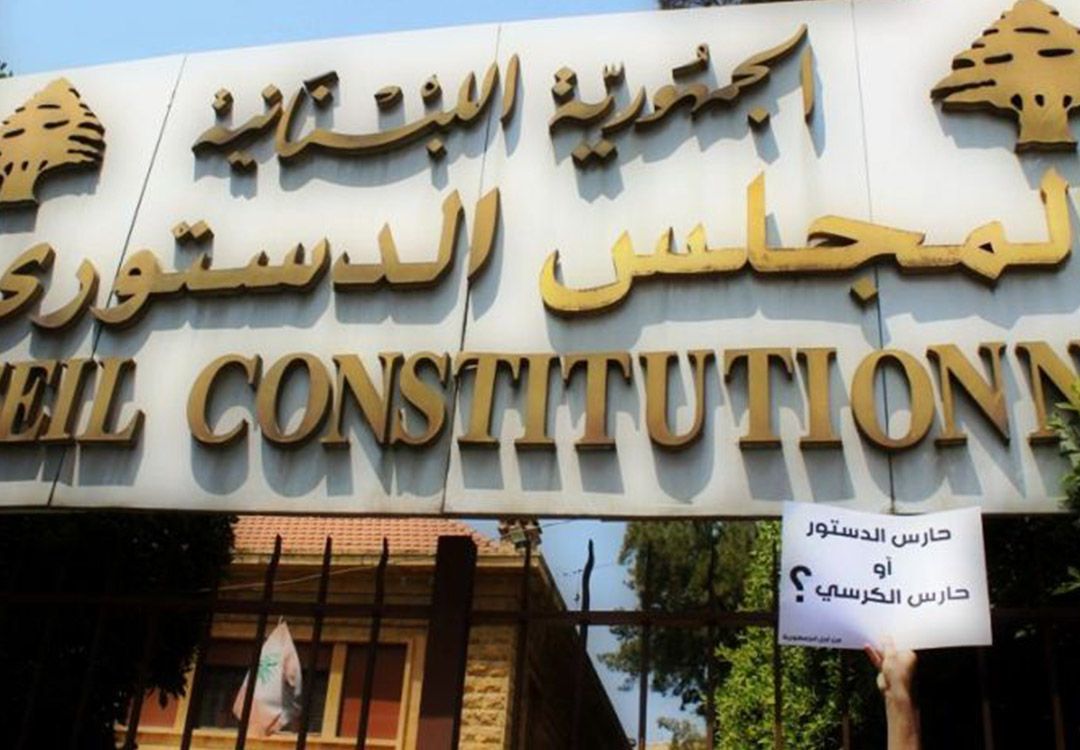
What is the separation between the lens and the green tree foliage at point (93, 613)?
5172 mm

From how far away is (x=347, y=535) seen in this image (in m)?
12.6

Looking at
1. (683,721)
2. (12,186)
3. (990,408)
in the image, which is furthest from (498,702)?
(683,721)

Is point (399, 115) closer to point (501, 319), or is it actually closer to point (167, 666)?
point (501, 319)

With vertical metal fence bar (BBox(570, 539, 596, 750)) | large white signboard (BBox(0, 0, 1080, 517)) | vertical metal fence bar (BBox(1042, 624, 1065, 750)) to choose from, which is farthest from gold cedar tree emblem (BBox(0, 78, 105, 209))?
vertical metal fence bar (BBox(1042, 624, 1065, 750))

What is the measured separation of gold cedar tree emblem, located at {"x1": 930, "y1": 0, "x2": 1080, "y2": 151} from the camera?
4.50 meters

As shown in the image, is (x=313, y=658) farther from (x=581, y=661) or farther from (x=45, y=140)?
(x=45, y=140)

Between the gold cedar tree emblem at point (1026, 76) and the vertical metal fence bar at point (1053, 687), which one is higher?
the gold cedar tree emblem at point (1026, 76)

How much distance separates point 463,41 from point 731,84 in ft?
4.67

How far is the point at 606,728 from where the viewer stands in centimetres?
1023

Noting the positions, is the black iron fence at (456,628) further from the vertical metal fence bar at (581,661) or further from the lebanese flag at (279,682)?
the lebanese flag at (279,682)

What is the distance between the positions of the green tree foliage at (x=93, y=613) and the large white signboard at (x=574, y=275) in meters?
0.71

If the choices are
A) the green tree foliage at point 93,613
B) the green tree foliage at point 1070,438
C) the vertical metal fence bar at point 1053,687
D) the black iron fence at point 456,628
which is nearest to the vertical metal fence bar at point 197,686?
the black iron fence at point 456,628

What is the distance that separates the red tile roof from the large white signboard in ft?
22.9

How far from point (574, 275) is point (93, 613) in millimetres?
3302
